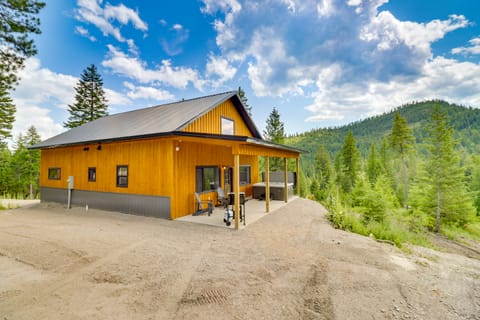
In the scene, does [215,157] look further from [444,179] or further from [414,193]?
[414,193]

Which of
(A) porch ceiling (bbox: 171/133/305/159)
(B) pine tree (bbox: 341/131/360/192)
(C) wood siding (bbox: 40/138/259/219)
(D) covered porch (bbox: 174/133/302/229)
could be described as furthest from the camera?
(B) pine tree (bbox: 341/131/360/192)

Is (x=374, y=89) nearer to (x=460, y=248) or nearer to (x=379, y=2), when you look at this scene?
(x=379, y=2)

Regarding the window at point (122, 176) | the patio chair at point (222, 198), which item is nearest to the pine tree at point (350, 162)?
the patio chair at point (222, 198)

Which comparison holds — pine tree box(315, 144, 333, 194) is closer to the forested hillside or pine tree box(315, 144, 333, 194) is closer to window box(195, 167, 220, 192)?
the forested hillside

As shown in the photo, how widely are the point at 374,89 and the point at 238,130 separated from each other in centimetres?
1557

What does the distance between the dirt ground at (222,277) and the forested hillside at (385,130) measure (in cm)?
5564

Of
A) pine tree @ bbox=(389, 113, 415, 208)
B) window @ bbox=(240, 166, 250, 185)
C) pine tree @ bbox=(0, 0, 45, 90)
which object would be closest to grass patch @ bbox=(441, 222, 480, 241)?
pine tree @ bbox=(389, 113, 415, 208)

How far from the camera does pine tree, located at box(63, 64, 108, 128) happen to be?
23312mm

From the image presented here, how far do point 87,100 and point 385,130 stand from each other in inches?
3699

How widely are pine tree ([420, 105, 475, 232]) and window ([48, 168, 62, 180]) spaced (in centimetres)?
2385

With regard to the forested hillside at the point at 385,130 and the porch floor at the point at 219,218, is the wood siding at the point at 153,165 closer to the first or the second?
the porch floor at the point at 219,218

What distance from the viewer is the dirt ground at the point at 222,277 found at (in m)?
2.50

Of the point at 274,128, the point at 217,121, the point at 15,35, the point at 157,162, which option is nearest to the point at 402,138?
the point at 274,128

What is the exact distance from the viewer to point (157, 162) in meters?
7.27
